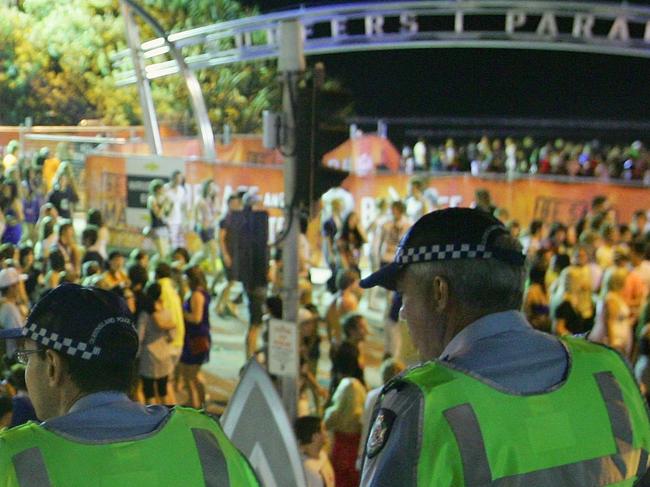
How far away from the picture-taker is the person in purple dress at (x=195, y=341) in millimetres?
10328

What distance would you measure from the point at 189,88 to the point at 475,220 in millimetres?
14464

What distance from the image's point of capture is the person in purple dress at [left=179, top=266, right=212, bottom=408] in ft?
33.9

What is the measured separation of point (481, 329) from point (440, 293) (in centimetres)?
11

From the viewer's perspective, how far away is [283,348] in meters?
9.18

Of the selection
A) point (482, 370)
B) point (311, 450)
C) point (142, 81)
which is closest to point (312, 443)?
point (311, 450)

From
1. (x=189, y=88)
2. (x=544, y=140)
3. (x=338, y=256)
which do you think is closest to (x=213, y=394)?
(x=338, y=256)

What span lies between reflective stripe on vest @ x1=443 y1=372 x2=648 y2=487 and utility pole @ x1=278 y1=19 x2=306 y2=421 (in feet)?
22.2

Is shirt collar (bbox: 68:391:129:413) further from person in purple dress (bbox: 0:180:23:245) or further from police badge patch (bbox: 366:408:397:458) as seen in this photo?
person in purple dress (bbox: 0:180:23:245)

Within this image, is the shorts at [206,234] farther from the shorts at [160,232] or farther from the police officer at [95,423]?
the police officer at [95,423]

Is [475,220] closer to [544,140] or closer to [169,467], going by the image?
[169,467]

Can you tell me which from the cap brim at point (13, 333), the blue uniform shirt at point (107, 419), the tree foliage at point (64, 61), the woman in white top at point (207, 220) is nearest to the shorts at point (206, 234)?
the woman in white top at point (207, 220)

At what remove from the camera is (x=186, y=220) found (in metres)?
13.6

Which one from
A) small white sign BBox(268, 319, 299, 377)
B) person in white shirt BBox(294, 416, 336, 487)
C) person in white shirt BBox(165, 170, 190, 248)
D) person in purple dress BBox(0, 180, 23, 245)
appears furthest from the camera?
person in white shirt BBox(165, 170, 190, 248)

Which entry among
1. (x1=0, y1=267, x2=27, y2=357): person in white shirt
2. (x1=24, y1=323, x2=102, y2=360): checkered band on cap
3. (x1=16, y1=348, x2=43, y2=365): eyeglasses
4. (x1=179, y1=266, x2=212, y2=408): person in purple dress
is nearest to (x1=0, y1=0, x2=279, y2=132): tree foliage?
(x1=0, y1=267, x2=27, y2=357): person in white shirt
